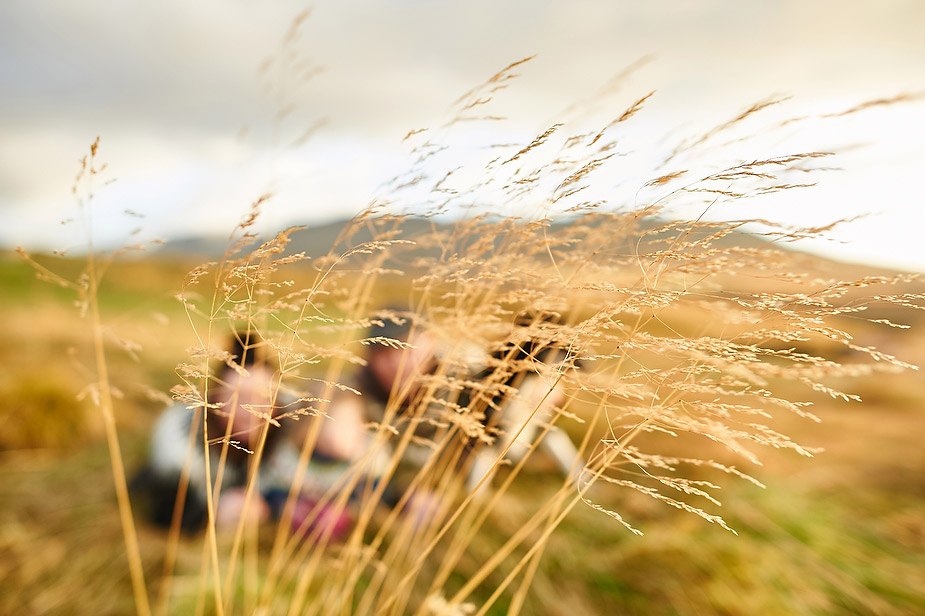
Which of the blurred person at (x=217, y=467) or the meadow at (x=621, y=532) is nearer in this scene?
the meadow at (x=621, y=532)

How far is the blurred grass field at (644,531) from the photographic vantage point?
5.55 ft

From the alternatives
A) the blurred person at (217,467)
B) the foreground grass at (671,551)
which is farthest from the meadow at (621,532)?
the blurred person at (217,467)

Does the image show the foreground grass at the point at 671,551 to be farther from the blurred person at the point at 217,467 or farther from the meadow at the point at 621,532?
the blurred person at the point at 217,467

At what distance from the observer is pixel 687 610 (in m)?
1.67

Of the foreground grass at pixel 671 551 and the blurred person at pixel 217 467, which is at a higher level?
the blurred person at pixel 217 467

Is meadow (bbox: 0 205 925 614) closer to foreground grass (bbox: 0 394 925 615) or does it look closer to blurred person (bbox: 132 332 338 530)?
foreground grass (bbox: 0 394 925 615)

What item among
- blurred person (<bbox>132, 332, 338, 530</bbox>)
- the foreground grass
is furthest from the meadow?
blurred person (<bbox>132, 332, 338, 530</bbox>)

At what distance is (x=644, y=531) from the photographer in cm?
213

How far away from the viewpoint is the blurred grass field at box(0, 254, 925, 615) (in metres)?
1.69

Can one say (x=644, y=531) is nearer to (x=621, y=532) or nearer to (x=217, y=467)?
(x=621, y=532)

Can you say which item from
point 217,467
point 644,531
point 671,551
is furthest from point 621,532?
point 217,467

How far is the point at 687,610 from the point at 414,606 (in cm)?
95

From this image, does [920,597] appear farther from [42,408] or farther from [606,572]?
[42,408]

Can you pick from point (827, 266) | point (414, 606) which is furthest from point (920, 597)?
point (414, 606)
